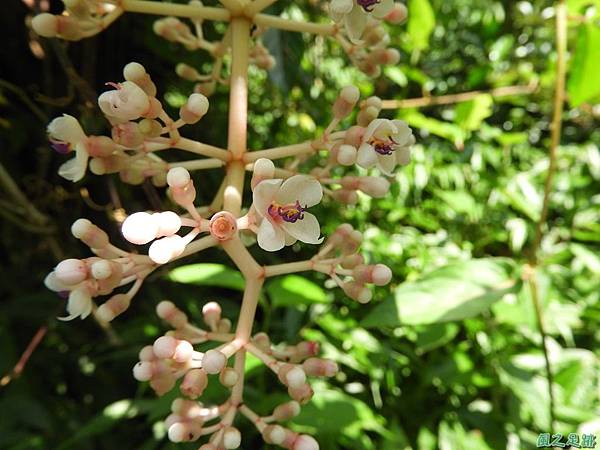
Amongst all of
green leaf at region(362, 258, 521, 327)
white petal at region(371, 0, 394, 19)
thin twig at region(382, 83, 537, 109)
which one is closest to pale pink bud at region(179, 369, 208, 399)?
green leaf at region(362, 258, 521, 327)

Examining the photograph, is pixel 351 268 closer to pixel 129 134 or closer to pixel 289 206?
pixel 289 206

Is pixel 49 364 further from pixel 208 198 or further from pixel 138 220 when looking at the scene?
pixel 138 220

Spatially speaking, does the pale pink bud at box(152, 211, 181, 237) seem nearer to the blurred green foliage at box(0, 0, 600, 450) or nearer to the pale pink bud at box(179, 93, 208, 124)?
the pale pink bud at box(179, 93, 208, 124)

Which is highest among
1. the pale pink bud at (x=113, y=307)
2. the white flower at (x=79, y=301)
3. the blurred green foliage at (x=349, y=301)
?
the white flower at (x=79, y=301)

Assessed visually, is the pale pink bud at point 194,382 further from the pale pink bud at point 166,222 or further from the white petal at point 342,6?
the white petal at point 342,6

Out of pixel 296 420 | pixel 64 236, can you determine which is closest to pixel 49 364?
pixel 64 236

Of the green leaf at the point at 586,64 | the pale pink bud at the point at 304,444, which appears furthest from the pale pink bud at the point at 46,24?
the green leaf at the point at 586,64
